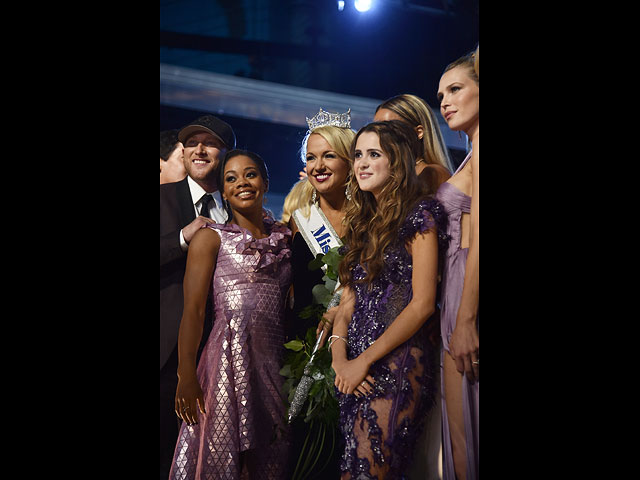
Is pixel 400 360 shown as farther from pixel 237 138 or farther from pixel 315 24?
pixel 315 24

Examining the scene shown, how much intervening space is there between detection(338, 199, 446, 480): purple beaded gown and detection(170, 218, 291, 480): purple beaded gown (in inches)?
12.4

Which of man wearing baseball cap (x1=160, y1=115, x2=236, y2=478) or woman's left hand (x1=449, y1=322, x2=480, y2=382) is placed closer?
woman's left hand (x1=449, y1=322, x2=480, y2=382)

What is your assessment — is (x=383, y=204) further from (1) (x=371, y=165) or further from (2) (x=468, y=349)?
(2) (x=468, y=349)

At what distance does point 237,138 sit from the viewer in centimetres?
291

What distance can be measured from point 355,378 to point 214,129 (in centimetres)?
117

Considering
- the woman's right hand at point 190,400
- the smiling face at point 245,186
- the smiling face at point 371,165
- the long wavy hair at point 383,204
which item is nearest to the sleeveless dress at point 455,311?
the long wavy hair at point 383,204

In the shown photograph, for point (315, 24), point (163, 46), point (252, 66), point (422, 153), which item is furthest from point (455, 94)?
point (163, 46)

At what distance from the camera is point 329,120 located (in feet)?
9.31

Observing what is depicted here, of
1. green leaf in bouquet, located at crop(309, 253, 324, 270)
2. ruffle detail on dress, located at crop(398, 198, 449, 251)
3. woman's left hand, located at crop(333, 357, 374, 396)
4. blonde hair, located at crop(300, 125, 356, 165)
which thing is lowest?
woman's left hand, located at crop(333, 357, 374, 396)

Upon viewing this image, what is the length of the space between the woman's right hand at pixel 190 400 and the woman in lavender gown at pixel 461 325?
0.96 meters

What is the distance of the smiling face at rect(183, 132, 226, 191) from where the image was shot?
2.91 m

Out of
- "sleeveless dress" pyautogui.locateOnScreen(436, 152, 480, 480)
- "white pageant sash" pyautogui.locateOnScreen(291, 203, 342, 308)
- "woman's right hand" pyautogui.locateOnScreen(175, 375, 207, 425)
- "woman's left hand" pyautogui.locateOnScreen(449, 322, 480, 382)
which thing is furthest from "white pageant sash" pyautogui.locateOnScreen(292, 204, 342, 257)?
"woman's right hand" pyautogui.locateOnScreen(175, 375, 207, 425)

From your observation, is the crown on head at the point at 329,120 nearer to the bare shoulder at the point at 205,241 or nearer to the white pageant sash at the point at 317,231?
the white pageant sash at the point at 317,231

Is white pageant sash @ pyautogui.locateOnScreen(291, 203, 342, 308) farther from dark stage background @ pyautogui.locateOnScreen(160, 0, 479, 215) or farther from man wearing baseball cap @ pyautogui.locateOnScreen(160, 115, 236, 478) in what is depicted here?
man wearing baseball cap @ pyautogui.locateOnScreen(160, 115, 236, 478)
